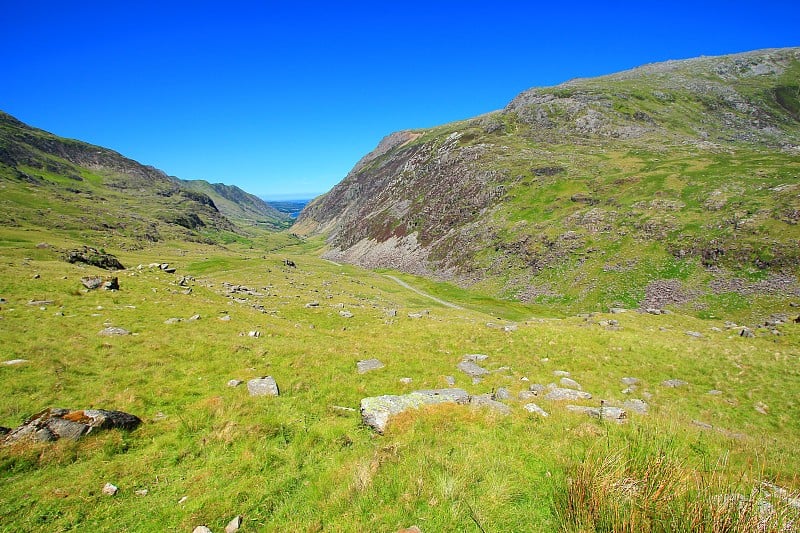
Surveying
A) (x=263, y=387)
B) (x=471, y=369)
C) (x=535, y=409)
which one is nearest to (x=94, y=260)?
(x=263, y=387)

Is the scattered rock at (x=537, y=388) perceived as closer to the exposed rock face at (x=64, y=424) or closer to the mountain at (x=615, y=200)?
the exposed rock face at (x=64, y=424)

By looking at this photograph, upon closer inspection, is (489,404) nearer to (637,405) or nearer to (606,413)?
(606,413)

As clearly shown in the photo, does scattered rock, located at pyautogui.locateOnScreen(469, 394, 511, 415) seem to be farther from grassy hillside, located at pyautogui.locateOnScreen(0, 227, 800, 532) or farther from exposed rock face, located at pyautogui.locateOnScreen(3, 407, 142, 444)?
exposed rock face, located at pyautogui.locateOnScreen(3, 407, 142, 444)

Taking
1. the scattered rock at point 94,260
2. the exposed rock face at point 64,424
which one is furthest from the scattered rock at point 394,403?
the scattered rock at point 94,260

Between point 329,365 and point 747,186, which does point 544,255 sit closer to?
point 747,186

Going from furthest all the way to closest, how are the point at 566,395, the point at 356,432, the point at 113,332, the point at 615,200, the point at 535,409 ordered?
1. the point at 615,200
2. the point at 113,332
3. the point at 566,395
4. the point at 535,409
5. the point at 356,432

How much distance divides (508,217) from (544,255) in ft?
81.8

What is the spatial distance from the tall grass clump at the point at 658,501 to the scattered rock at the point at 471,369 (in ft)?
44.8

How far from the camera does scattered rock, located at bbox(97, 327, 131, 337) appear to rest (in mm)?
19925

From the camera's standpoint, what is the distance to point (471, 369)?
22266 millimetres

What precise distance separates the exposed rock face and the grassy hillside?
1.28ft

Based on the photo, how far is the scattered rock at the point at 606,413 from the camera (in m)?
12.7

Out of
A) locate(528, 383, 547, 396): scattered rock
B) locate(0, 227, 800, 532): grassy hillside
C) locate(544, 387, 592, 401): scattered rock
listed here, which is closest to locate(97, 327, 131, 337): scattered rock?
locate(0, 227, 800, 532): grassy hillside

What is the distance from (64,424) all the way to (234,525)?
7190 mm
